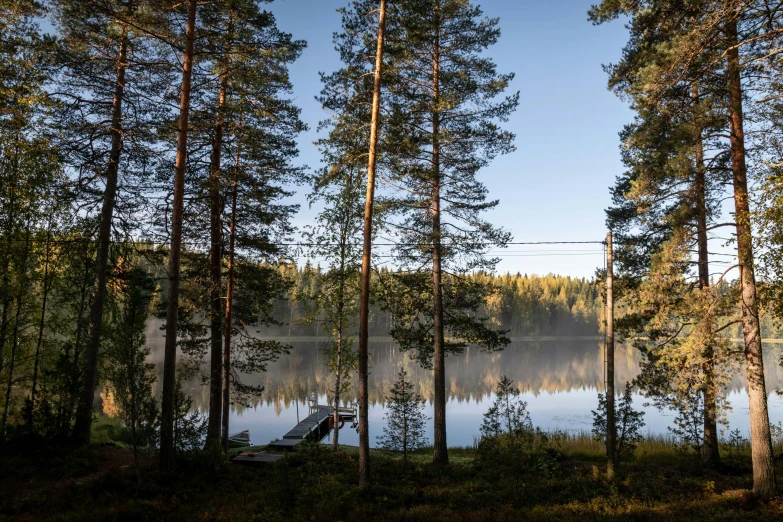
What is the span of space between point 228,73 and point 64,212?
710 cm

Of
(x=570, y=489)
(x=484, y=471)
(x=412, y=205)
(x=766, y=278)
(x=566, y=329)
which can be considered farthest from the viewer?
(x=566, y=329)

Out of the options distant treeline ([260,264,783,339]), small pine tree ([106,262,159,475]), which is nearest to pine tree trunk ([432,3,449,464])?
small pine tree ([106,262,159,475])

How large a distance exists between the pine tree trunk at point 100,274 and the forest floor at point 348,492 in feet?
3.86

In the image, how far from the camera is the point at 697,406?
14.7 meters

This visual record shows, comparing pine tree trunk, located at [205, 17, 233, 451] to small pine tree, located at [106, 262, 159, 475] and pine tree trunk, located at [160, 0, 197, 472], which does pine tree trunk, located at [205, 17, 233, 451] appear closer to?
pine tree trunk, located at [160, 0, 197, 472]

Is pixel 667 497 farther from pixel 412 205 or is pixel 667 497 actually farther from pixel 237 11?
pixel 237 11

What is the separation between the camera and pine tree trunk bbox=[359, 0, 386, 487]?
11.9 metres

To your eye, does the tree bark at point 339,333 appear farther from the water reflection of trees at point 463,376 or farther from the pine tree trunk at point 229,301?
the water reflection of trees at point 463,376

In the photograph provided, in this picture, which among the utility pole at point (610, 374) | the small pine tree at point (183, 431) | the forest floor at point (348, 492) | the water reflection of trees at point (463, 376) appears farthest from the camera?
the water reflection of trees at point (463, 376)

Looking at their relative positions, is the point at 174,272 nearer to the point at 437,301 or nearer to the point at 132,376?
the point at 132,376

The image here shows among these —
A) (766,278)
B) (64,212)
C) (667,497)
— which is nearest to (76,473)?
(64,212)

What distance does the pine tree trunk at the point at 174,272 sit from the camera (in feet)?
38.0

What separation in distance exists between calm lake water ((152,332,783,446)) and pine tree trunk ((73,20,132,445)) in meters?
10.5

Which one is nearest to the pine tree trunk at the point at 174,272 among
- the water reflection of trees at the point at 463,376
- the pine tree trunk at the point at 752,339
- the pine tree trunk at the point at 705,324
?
the pine tree trunk at the point at 705,324
